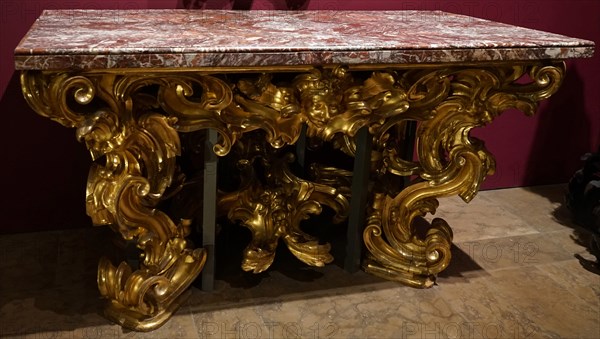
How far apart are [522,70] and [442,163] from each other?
377 millimetres

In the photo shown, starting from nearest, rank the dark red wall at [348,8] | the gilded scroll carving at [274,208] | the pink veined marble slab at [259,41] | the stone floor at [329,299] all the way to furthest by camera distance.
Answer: the pink veined marble slab at [259,41]
the stone floor at [329,299]
the gilded scroll carving at [274,208]
the dark red wall at [348,8]

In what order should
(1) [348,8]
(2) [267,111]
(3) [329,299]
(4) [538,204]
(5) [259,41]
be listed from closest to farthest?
(5) [259,41]
(2) [267,111]
(3) [329,299]
(1) [348,8]
(4) [538,204]

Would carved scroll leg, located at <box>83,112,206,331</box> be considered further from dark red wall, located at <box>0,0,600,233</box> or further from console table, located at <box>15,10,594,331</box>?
dark red wall, located at <box>0,0,600,233</box>

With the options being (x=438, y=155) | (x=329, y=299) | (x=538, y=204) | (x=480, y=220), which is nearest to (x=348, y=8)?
(x=438, y=155)

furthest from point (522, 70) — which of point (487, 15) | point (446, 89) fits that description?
point (487, 15)

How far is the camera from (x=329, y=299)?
210cm

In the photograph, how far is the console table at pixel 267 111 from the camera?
1.66 metres

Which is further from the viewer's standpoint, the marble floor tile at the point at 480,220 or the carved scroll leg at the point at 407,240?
the marble floor tile at the point at 480,220

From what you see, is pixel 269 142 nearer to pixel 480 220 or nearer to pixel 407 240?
→ pixel 407 240

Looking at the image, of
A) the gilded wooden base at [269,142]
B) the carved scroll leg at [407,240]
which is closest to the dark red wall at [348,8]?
the gilded wooden base at [269,142]

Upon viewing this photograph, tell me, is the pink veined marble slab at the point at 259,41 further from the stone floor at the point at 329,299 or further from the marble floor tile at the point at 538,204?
the marble floor tile at the point at 538,204

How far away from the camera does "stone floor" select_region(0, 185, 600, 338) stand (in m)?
1.93

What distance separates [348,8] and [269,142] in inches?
34.4

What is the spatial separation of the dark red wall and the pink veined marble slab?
182mm
